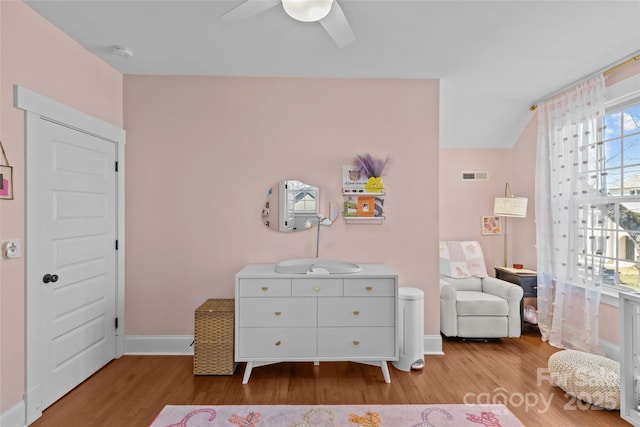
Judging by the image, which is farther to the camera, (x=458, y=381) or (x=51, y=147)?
(x=458, y=381)

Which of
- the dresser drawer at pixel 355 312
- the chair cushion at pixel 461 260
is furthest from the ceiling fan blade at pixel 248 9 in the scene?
the chair cushion at pixel 461 260

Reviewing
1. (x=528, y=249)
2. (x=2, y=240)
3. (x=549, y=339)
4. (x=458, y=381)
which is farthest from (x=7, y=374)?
(x=528, y=249)

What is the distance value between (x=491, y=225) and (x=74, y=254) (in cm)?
466

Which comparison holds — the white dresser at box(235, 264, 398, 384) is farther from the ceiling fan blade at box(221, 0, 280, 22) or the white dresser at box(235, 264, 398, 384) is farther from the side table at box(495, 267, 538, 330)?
the side table at box(495, 267, 538, 330)

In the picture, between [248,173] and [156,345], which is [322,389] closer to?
[156,345]

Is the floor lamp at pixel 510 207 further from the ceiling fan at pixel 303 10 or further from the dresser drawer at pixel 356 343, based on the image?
the ceiling fan at pixel 303 10

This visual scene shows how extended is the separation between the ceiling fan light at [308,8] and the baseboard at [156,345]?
289cm

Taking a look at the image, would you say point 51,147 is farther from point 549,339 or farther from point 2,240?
point 549,339

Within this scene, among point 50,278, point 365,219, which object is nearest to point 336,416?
point 365,219

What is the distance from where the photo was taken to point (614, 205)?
10.1 ft

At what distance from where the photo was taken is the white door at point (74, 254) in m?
2.28

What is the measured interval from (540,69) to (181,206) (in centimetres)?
351

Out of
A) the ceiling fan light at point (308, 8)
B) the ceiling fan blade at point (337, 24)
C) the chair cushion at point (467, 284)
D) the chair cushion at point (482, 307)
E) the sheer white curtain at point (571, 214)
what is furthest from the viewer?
the chair cushion at point (467, 284)

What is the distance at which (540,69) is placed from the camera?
300cm
